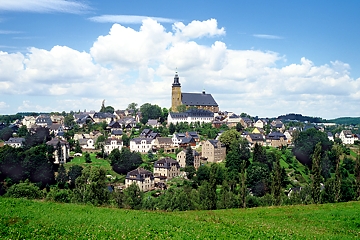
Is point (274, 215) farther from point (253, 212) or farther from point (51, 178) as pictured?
point (51, 178)

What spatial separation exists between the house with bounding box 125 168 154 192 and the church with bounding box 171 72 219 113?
71879mm

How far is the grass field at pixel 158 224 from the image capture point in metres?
18.9

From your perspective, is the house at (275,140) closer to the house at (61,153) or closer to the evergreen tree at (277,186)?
the house at (61,153)

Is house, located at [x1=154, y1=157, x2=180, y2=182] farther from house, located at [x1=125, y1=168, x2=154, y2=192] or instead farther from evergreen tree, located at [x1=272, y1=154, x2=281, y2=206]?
evergreen tree, located at [x1=272, y1=154, x2=281, y2=206]

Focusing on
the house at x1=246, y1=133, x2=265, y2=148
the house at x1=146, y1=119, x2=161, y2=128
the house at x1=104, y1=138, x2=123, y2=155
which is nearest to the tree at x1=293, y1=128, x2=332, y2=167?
the house at x1=246, y1=133, x2=265, y2=148

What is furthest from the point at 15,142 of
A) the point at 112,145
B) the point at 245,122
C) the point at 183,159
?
the point at 245,122

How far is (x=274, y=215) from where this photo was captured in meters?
27.6

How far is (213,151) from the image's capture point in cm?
9581

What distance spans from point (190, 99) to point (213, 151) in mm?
59982

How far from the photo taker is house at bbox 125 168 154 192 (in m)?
74.5

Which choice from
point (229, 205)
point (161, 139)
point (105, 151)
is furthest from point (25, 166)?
point (229, 205)

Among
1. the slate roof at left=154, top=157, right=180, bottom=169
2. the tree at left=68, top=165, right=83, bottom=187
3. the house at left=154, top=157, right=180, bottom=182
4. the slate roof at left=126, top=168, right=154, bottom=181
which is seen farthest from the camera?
the slate roof at left=154, top=157, right=180, bottom=169

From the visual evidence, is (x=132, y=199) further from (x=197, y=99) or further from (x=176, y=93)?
(x=197, y=99)

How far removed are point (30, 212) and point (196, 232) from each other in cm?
1048
